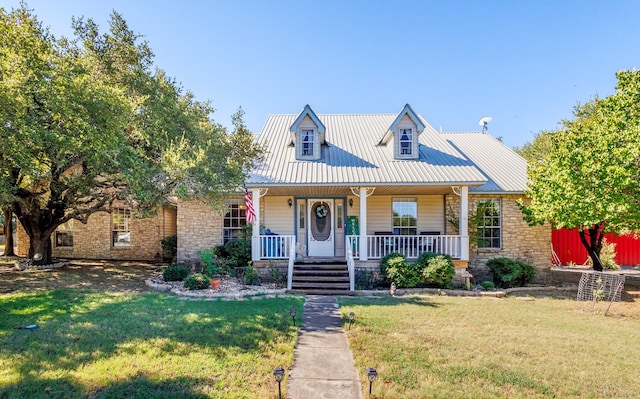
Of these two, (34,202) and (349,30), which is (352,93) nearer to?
(349,30)

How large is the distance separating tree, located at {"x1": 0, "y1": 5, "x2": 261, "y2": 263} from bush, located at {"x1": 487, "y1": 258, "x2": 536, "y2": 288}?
31.6ft

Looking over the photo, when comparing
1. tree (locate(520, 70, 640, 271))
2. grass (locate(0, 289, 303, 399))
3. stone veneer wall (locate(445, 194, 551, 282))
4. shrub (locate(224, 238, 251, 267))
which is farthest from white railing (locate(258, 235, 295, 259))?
tree (locate(520, 70, 640, 271))

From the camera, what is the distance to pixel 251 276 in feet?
33.8

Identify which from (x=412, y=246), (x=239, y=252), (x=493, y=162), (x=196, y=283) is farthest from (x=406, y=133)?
(x=196, y=283)

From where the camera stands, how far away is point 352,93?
693 inches

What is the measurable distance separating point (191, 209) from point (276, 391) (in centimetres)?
1015

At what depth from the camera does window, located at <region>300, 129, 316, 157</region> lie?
1295 cm

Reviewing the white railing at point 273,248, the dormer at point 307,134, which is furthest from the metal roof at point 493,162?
the white railing at point 273,248

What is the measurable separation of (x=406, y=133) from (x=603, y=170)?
636 centimetres

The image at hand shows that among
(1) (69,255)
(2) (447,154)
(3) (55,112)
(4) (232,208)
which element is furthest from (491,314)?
(1) (69,255)

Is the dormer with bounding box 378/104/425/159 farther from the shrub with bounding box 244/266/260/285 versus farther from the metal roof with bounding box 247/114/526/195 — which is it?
the shrub with bounding box 244/266/260/285

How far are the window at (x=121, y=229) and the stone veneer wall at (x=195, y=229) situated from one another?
15.3ft

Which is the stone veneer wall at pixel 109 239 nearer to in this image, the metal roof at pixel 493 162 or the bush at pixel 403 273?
the bush at pixel 403 273

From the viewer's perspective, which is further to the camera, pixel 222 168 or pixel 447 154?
pixel 447 154
